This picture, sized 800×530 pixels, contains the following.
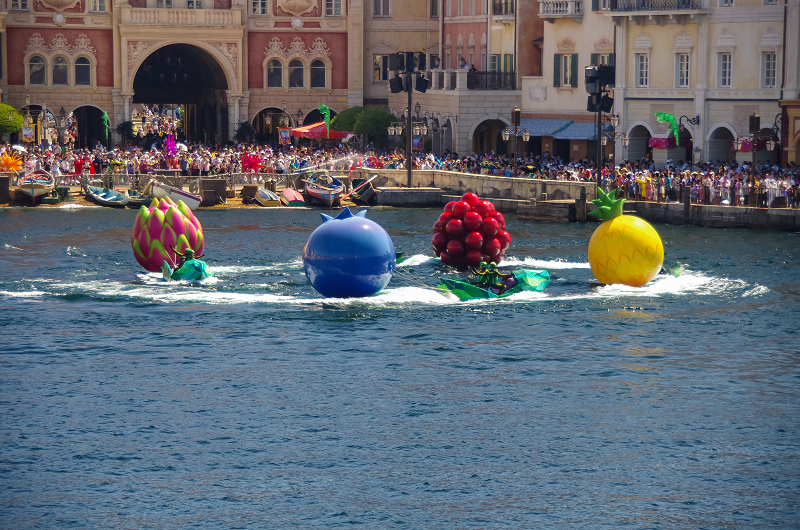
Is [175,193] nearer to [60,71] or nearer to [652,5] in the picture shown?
[652,5]

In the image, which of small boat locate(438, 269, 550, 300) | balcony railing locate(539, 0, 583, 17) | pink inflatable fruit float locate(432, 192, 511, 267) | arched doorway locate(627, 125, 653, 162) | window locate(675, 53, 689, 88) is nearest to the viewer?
small boat locate(438, 269, 550, 300)

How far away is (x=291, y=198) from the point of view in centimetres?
5597

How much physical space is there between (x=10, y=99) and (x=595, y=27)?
31931 mm

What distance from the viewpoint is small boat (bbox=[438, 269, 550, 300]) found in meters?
32.3

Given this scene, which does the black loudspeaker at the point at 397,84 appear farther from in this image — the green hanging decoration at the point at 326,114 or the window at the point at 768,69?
the green hanging decoration at the point at 326,114

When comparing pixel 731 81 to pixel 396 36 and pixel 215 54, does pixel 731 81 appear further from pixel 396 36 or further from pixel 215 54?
pixel 215 54

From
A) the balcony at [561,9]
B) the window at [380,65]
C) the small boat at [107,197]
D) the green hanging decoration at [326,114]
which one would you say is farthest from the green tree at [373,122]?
the small boat at [107,197]

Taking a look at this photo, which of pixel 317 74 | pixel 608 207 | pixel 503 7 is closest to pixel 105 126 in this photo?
pixel 317 74

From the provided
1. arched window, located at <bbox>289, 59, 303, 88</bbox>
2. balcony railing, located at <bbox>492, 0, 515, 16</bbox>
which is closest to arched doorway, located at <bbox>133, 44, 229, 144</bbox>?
arched window, located at <bbox>289, 59, 303, 88</bbox>

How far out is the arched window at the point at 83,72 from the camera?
72.6 metres

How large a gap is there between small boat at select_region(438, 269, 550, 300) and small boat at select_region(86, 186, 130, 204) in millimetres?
24292

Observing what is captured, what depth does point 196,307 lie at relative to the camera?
31.6 metres

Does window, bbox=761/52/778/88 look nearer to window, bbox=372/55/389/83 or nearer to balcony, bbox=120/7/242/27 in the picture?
window, bbox=372/55/389/83

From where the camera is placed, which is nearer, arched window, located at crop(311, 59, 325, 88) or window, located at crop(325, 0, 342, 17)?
window, located at crop(325, 0, 342, 17)
